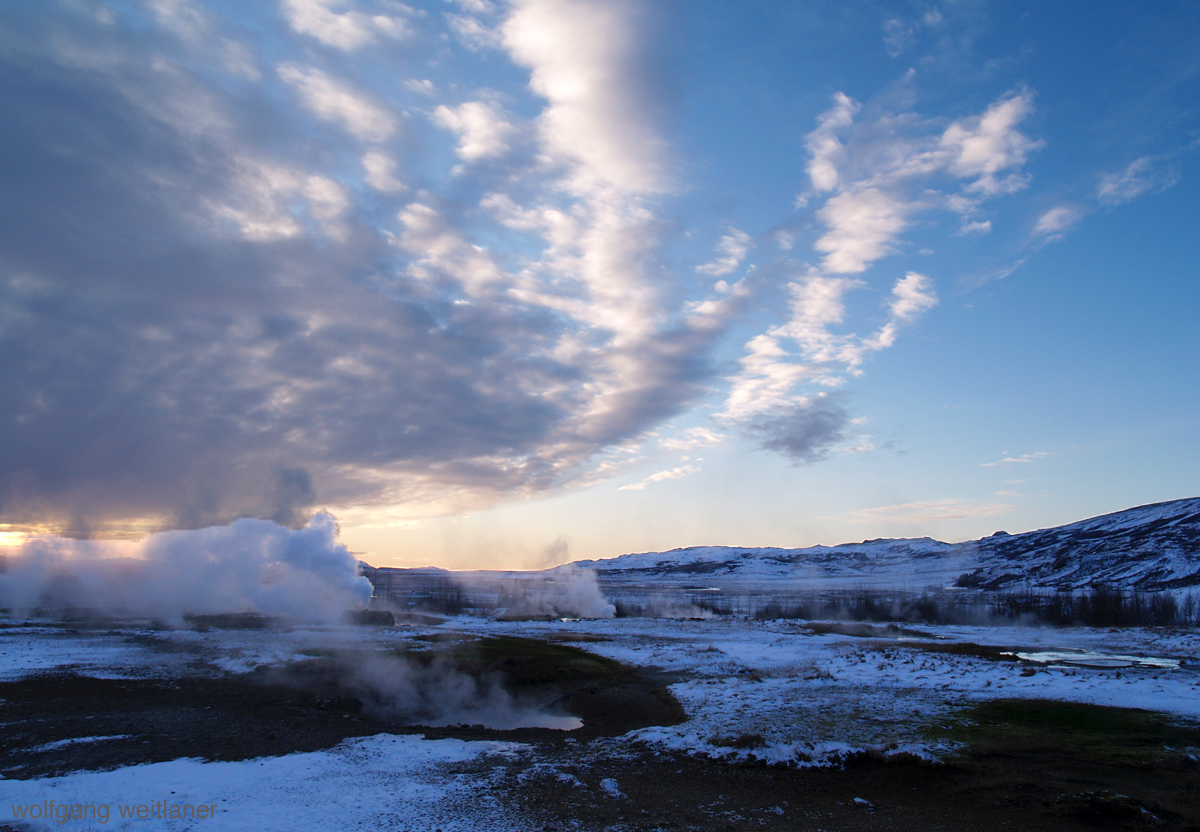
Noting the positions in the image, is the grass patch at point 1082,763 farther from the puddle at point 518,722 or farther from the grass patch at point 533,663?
the grass patch at point 533,663

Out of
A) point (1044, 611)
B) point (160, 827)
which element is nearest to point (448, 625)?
point (160, 827)

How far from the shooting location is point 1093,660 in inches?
1770

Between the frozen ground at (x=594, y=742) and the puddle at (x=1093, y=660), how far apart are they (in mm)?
292

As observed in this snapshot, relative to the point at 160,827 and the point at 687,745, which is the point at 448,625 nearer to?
the point at 687,745

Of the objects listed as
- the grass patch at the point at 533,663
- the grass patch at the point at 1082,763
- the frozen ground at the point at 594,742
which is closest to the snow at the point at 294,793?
the frozen ground at the point at 594,742

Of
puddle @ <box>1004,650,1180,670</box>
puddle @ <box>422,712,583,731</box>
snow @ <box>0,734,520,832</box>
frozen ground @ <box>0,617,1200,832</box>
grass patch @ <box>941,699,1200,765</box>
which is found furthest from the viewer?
puddle @ <box>1004,650,1180,670</box>

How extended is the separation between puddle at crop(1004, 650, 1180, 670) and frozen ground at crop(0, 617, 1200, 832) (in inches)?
11.5

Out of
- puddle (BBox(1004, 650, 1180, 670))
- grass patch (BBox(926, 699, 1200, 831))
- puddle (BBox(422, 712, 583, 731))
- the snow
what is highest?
the snow

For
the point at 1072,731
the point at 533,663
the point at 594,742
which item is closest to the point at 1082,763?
the point at 1072,731

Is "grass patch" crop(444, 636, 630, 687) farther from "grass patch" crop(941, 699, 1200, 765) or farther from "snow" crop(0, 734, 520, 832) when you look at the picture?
"grass patch" crop(941, 699, 1200, 765)

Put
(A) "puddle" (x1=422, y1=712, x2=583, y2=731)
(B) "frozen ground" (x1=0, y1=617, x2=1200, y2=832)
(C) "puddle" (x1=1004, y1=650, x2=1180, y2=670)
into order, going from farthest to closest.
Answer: (C) "puddle" (x1=1004, y1=650, x2=1180, y2=670), (A) "puddle" (x1=422, y1=712, x2=583, y2=731), (B) "frozen ground" (x1=0, y1=617, x2=1200, y2=832)

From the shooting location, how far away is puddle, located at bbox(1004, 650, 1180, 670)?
4075 cm

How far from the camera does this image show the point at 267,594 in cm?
7606

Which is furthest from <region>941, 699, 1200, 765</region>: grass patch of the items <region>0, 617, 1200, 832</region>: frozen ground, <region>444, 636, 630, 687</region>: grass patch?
<region>444, 636, 630, 687</region>: grass patch
